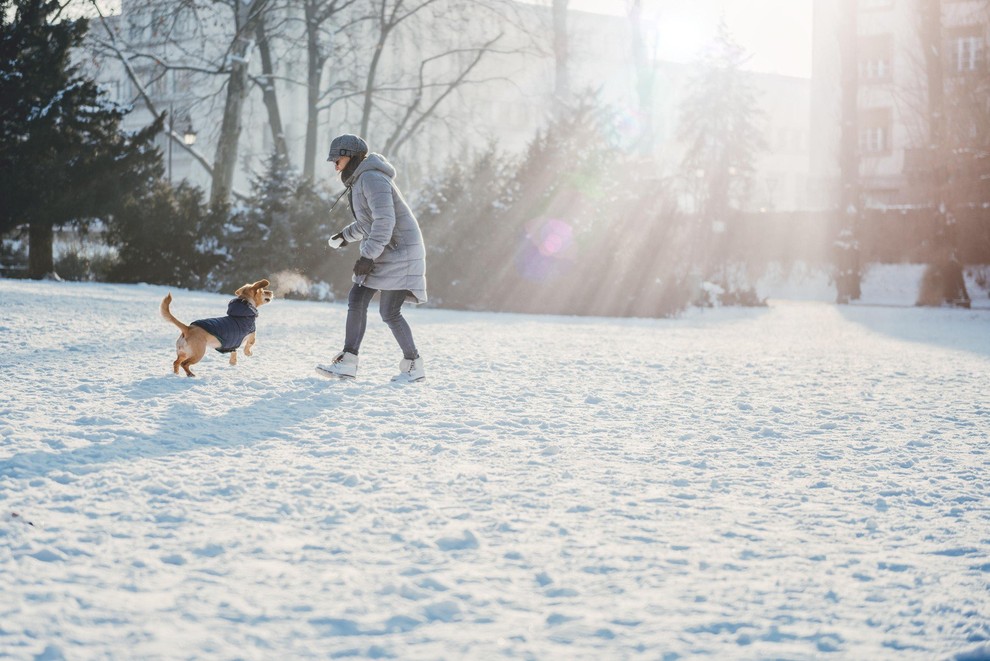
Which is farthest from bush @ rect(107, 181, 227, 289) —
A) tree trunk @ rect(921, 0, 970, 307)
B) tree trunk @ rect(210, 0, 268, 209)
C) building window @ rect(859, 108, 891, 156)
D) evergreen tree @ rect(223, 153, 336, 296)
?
building window @ rect(859, 108, 891, 156)

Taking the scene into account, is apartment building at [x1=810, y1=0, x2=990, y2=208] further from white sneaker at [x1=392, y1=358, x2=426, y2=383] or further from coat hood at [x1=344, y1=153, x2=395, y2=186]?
coat hood at [x1=344, y1=153, x2=395, y2=186]

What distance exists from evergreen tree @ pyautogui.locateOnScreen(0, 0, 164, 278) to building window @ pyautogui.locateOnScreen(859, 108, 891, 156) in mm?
34462

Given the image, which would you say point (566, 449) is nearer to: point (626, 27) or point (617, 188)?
point (617, 188)

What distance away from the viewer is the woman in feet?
22.0

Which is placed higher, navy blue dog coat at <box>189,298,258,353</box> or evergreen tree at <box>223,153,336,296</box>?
evergreen tree at <box>223,153,336,296</box>

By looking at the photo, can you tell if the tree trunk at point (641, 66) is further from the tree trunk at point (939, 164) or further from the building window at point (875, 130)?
the building window at point (875, 130)

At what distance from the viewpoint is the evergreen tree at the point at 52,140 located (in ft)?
55.6

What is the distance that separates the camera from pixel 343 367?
709cm

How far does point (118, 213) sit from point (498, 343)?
10426mm

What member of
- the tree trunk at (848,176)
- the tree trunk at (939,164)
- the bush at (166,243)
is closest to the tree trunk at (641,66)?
the tree trunk at (848,176)

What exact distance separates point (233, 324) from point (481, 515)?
3917 mm

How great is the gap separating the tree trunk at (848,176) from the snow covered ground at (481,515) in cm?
1662

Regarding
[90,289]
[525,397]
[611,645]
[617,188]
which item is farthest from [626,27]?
[611,645]

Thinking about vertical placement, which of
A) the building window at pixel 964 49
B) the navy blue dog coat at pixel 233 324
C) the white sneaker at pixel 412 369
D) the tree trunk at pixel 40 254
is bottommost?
the white sneaker at pixel 412 369
